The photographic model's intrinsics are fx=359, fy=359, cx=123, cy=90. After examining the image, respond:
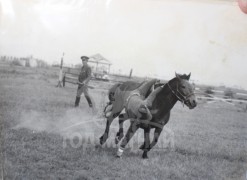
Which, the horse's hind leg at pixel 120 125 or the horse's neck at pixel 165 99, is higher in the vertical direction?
the horse's neck at pixel 165 99

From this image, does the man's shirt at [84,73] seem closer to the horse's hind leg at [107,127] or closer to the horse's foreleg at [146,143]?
the horse's hind leg at [107,127]

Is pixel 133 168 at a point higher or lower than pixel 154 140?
lower

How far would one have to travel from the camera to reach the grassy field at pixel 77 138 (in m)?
1.85

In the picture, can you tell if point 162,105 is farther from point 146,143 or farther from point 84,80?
point 84,80

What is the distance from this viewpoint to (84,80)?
1883 millimetres

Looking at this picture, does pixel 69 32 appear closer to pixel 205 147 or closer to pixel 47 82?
pixel 47 82

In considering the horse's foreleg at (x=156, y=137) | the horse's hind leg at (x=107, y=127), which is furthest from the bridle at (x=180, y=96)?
the horse's hind leg at (x=107, y=127)

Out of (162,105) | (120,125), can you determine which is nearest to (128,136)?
(120,125)

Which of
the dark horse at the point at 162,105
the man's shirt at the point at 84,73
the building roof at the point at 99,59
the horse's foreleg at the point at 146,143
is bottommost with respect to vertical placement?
the horse's foreleg at the point at 146,143

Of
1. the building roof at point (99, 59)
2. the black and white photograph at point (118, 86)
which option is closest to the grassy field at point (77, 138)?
the black and white photograph at point (118, 86)

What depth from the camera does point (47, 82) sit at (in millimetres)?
A: 1880

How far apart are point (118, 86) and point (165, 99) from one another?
259 millimetres

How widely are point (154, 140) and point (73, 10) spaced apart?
0.81m

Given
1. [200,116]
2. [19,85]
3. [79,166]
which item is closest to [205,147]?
[200,116]
